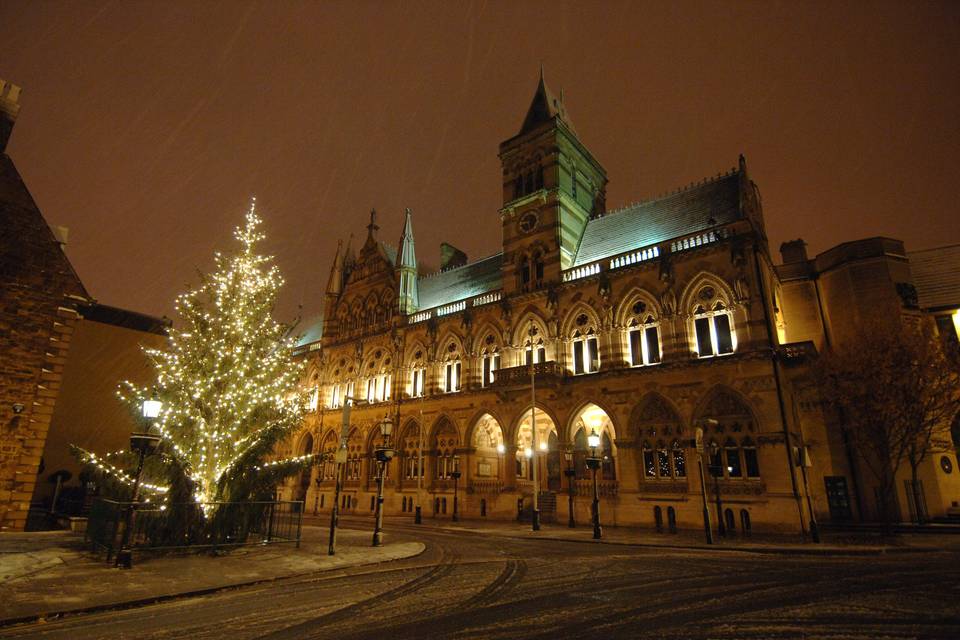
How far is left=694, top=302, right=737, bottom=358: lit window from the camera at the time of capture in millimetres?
23438

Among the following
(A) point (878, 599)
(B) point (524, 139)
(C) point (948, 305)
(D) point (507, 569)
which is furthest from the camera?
(B) point (524, 139)

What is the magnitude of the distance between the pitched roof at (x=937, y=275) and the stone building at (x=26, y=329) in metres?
42.0

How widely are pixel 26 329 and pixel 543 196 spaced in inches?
1018

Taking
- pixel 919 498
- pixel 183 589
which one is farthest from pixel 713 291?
pixel 183 589

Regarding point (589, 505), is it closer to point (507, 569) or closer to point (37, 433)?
point (507, 569)

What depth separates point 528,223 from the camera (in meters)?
32.5

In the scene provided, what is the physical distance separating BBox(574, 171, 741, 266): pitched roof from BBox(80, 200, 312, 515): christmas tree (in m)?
19.0

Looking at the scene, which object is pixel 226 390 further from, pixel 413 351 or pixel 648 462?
pixel 413 351

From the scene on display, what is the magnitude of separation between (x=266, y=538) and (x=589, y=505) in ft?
51.2

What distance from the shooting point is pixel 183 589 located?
9.35 meters

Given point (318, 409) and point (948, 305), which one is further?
point (318, 409)

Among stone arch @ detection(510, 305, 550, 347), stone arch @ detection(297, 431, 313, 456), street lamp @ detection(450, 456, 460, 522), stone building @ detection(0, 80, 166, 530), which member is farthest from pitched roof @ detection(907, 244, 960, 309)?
stone arch @ detection(297, 431, 313, 456)

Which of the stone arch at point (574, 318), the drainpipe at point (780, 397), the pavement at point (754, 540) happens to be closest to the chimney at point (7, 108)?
the pavement at point (754, 540)

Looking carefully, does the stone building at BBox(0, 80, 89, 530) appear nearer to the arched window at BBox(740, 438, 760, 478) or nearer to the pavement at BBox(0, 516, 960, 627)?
the pavement at BBox(0, 516, 960, 627)
